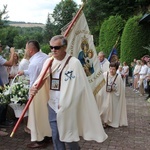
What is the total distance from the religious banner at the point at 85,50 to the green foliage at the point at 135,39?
1522cm

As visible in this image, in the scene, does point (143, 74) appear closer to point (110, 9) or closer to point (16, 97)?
point (16, 97)

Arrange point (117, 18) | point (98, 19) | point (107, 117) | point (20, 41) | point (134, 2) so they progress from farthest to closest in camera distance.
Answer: point (20, 41) → point (98, 19) → point (134, 2) → point (117, 18) → point (107, 117)

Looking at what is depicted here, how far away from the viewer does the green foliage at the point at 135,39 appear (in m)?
20.5

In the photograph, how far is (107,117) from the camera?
24.2 ft

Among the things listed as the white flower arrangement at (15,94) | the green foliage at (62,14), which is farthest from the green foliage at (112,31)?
the green foliage at (62,14)

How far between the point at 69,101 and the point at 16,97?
208 centimetres

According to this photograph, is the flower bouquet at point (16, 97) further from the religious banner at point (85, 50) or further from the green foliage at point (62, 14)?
the green foliage at point (62, 14)

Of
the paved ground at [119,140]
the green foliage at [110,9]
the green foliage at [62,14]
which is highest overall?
the green foliage at [62,14]

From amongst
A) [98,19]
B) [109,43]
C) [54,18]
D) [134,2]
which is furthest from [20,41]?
[109,43]

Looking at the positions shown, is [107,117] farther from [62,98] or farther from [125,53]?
[125,53]

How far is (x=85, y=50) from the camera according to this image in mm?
5789

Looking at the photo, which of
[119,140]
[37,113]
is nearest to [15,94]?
[37,113]

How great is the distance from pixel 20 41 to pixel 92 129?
72393 mm

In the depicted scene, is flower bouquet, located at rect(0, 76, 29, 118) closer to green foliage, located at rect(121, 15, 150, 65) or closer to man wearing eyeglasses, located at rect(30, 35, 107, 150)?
man wearing eyeglasses, located at rect(30, 35, 107, 150)
